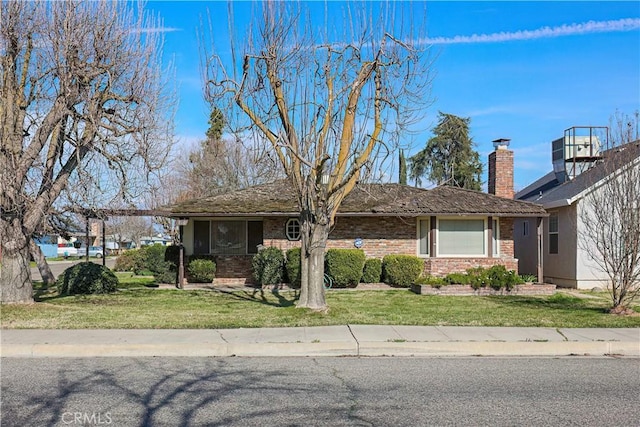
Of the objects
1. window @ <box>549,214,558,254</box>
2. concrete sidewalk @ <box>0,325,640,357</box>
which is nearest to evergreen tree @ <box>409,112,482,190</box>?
window @ <box>549,214,558,254</box>

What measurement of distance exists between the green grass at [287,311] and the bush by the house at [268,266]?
122 cm

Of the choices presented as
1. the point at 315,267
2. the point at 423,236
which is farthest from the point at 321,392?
the point at 423,236

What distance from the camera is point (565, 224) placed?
21.0m

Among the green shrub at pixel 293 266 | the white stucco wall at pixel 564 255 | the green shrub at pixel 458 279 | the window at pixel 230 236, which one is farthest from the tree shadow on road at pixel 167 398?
the white stucco wall at pixel 564 255

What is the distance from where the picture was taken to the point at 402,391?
24.0 ft

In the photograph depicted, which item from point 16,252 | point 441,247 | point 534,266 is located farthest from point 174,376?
point 534,266

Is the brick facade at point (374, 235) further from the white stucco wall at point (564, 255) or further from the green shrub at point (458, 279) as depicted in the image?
the green shrub at point (458, 279)

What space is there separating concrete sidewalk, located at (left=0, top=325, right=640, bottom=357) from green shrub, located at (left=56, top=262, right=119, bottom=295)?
657cm

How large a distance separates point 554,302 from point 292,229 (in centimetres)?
905

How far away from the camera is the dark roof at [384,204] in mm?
20234

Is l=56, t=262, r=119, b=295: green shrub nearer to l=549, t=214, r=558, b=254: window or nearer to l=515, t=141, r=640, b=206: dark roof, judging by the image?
l=515, t=141, r=640, b=206: dark roof

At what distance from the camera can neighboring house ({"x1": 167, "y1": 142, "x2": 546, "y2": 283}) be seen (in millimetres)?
20391

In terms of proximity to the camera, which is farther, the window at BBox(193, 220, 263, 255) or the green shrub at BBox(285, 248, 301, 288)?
the window at BBox(193, 220, 263, 255)

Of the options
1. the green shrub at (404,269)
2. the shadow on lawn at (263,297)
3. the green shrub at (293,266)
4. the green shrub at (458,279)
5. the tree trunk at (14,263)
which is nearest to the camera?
the tree trunk at (14,263)
